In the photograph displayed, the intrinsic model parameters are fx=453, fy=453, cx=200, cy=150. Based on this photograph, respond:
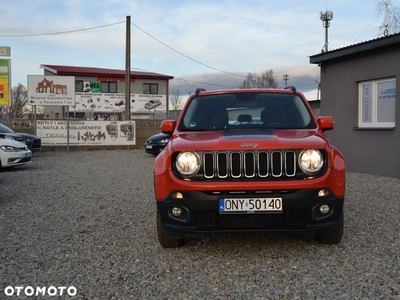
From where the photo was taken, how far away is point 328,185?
13.8 ft

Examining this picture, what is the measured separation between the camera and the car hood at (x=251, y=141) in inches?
166

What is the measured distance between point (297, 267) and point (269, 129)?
1.54 meters

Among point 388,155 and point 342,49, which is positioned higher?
point 342,49

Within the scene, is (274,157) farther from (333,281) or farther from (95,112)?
(95,112)

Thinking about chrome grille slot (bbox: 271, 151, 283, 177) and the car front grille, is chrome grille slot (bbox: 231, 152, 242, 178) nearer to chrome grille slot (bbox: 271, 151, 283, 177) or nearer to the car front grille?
the car front grille

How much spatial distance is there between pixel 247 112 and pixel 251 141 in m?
1.22

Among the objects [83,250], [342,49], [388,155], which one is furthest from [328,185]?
[342,49]

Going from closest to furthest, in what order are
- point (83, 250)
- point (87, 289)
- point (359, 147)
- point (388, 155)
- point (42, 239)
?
point (87, 289) < point (83, 250) < point (42, 239) < point (388, 155) < point (359, 147)

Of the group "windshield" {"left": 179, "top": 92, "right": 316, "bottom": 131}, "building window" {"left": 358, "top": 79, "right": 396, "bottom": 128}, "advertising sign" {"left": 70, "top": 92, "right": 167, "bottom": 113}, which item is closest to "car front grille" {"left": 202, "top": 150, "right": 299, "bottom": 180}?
"windshield" {"left": 179, "top": 92, "right": 316, "bottom": 131}

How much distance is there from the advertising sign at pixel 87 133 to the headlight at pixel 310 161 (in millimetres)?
19913

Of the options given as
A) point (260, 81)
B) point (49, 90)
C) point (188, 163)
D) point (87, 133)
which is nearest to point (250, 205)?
point (188, 163)

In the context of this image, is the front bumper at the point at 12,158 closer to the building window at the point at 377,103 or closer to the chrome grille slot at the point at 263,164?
the building window at the point at 377,103

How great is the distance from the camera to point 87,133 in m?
23.2

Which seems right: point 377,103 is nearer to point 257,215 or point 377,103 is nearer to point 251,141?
point 251,141
